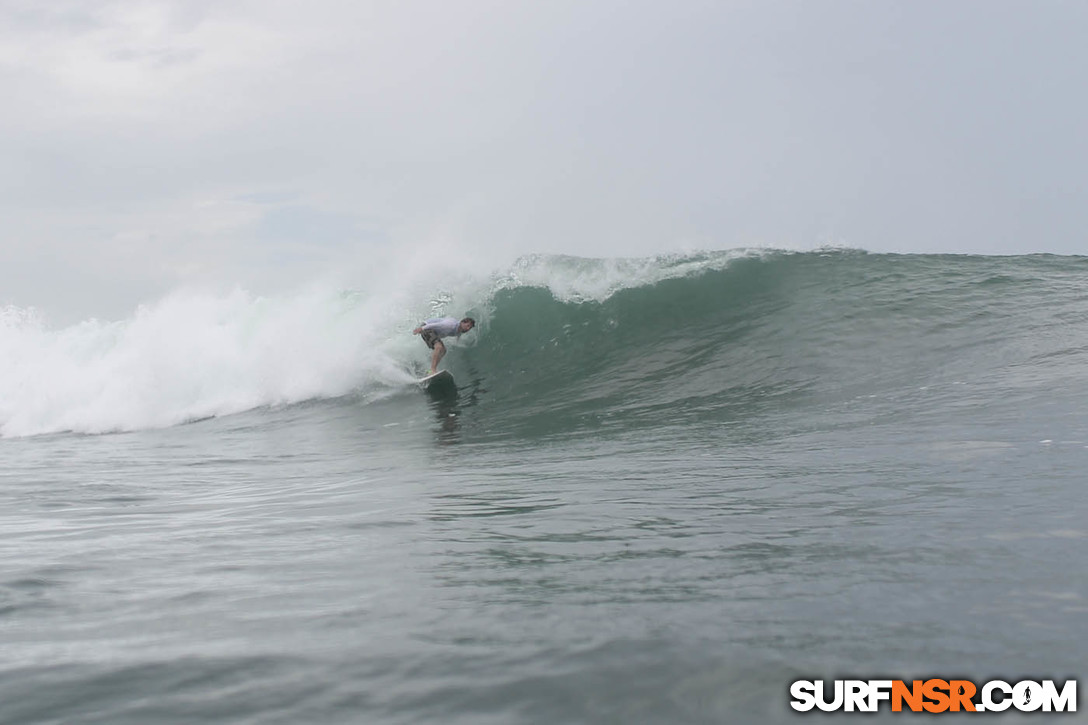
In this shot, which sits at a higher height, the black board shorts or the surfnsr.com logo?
the black board shorts

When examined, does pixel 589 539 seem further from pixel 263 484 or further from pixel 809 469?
pixel 263 484

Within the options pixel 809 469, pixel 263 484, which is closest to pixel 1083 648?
pixel 809 469

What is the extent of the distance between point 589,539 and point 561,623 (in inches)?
54.9

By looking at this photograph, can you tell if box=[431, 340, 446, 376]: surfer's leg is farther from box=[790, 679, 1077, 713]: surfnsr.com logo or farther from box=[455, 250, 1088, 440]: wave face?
box=[790, 679, 1077, 713]: surfnsr.com logo

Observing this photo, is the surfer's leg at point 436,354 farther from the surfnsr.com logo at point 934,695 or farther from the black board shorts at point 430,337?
the surfnsr.com logo at point 934,695

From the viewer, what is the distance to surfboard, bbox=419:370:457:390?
13680 millimetres

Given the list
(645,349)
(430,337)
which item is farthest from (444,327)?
(645,349)

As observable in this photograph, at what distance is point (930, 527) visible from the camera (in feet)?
13.9

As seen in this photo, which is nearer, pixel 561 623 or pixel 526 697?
pixel 526 697

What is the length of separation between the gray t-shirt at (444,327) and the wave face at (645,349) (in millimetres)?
600

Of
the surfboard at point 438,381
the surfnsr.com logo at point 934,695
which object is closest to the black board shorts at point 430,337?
the surfboard at point 438,381

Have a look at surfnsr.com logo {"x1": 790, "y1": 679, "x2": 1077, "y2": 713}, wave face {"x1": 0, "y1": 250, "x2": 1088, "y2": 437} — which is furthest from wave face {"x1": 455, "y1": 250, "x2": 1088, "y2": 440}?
surfnsr.com logo {"x1": 790, "y1": 679, "x2": 1077, "y2": 713}

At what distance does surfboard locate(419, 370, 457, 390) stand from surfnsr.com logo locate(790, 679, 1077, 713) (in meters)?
11.3

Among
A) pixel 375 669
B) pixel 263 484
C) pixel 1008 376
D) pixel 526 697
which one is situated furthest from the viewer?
pixel 1008 376
